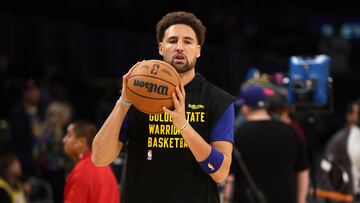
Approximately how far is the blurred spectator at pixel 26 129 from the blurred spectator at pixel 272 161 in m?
3.82

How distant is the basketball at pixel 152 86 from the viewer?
299cm

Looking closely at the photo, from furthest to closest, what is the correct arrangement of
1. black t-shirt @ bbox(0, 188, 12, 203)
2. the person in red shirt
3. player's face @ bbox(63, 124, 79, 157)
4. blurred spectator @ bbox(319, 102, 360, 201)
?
blurred spectator @ bbox(319, 102, 360, 201), black t-shirt @ bbox(0, 188, 12, 203), player's face @ bbox(63, 124, 79, 157), the person in red shirt

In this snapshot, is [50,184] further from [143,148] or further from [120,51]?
[143,148]

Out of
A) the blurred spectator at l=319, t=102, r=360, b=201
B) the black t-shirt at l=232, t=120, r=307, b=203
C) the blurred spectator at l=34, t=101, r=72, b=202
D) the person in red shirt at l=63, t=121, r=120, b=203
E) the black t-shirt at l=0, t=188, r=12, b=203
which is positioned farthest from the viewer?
the blurred spectator at l=34, t=101, r=72, b=202

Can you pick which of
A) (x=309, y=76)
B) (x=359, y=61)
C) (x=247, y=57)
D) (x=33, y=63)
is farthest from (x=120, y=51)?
(x=359, y=61)

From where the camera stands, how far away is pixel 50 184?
8789mm

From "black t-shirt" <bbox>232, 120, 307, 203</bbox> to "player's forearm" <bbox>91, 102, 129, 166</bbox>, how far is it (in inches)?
89.7

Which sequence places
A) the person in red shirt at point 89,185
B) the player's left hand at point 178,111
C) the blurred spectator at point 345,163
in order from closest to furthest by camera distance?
the player's left hand at point 178,111 → the person in red shirt at point 89,185 → the blurred spectator at point 345,163

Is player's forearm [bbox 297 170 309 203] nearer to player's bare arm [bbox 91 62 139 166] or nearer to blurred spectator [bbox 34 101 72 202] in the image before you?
player's bare arm [bbox 91 62 139 166]

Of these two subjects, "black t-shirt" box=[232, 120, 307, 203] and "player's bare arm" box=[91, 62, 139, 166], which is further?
"black t-shirt" box=[232, 120, 307, 203]

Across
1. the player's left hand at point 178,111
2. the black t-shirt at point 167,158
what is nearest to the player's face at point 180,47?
the black t-shirt at point 167,158

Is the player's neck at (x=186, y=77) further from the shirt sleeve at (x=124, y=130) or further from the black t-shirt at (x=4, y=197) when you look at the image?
the black t-shirt at (x=4, y=197)

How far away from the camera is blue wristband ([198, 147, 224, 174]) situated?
3.06 m

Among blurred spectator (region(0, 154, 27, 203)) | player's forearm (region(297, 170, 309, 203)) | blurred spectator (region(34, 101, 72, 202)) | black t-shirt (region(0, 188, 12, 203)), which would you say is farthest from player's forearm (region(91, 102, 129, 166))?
blurred spectator (region(34, 101, 72, 202))
